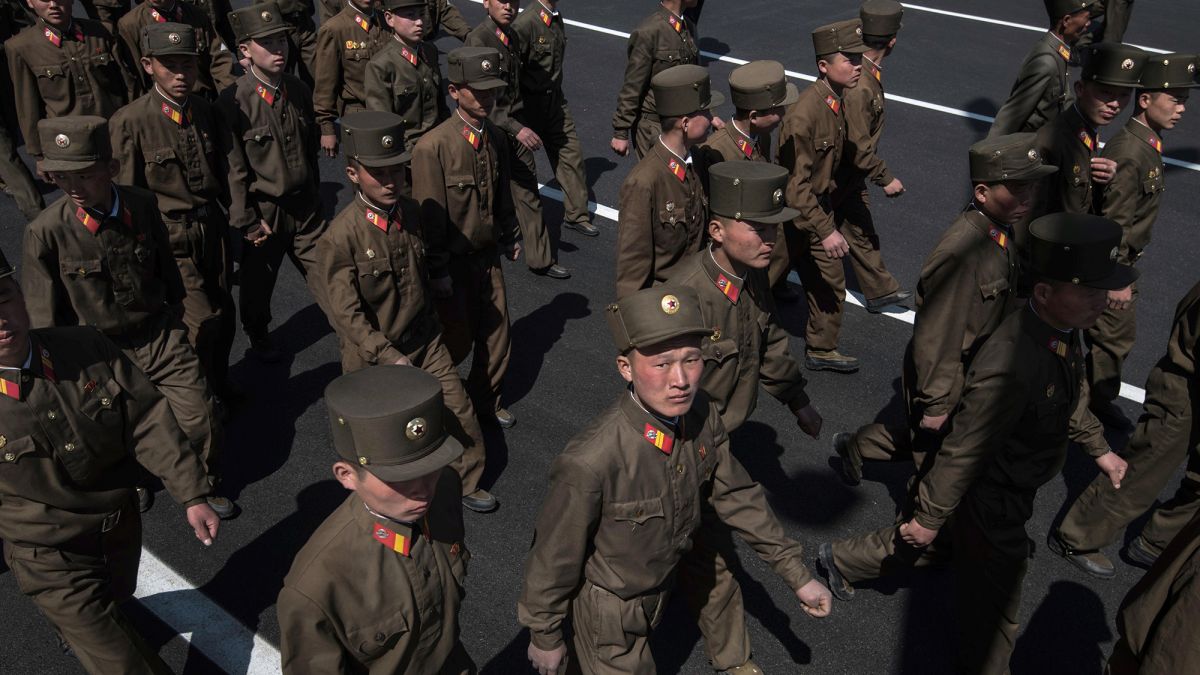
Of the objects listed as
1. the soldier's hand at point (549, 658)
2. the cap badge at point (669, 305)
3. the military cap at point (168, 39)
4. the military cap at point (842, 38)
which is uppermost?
the cap badge at point (669, 305)

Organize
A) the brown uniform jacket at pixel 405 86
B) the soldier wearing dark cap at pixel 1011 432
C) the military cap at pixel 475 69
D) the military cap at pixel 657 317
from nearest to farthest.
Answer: the military cap at pixel 657 317 < the soldier wearing dark cap at pixel 1011 432 < the military cap at pixel 475 69 < the brown uniform jacket at pixel 405 86

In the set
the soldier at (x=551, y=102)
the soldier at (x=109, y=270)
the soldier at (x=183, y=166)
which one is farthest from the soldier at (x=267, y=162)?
the soldier at (x=551, y=102)

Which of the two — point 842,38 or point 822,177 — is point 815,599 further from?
point 842,38

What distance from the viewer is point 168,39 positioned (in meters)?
6.57

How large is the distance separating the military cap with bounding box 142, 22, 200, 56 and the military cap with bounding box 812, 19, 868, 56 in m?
4.27

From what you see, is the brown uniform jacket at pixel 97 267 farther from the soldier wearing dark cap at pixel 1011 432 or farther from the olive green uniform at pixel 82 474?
the soldier wearing dark cap at pixel 1011 432

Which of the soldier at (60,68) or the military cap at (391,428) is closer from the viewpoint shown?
the military cap at (391,428)

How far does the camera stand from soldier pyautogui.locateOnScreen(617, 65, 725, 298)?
20.0 ft

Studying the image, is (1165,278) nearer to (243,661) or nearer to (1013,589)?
(1013,589)

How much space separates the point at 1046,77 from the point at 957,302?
3.70 metres

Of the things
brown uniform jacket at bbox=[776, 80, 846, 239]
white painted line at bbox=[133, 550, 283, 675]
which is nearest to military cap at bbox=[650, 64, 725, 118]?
brown uniform jacket at bbox=[776, 80, 846, 239]

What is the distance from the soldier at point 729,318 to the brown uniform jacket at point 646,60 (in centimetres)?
418

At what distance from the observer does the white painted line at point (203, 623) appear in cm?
505

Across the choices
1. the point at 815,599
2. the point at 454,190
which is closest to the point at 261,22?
the point at 454,190
